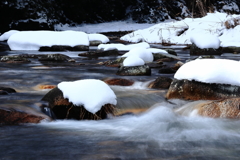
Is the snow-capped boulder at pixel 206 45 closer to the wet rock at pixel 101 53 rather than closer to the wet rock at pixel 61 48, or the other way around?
the wet rock at pixel 101 53

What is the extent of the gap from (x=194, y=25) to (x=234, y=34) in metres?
2.06

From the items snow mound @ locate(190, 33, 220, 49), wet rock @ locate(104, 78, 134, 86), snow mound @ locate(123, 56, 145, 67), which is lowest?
wet rock @ locate(104, 78, 134, 86)

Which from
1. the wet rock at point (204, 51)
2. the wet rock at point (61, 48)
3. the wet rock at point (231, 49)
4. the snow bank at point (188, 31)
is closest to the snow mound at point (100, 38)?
the snow bank at point (188, 31)

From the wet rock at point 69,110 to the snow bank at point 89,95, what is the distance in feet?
0.14

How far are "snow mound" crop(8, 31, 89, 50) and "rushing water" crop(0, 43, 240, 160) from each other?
6291 millimetres

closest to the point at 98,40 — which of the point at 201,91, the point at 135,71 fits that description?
the point at 135,71

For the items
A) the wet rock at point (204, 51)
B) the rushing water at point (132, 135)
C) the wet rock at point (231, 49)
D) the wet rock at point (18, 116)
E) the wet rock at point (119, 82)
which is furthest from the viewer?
the wet rock at point (231, 49)

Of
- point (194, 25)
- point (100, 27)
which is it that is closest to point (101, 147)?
point (194, 25)

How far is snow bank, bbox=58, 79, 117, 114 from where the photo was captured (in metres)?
2.95

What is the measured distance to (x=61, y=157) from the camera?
79.3 inches

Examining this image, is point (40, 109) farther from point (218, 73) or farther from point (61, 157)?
point (218, 73)

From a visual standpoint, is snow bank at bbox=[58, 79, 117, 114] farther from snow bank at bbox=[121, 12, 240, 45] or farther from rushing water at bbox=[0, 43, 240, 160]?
snow bank at bbox=[121, 12, 240, 45]

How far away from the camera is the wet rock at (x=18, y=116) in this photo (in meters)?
2.77

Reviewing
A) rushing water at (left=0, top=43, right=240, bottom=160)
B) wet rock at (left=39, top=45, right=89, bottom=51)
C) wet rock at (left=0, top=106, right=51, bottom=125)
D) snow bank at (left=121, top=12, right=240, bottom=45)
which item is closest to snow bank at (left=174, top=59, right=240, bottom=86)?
rushing water at (left=0, top=43, right=240, bottom=160)
